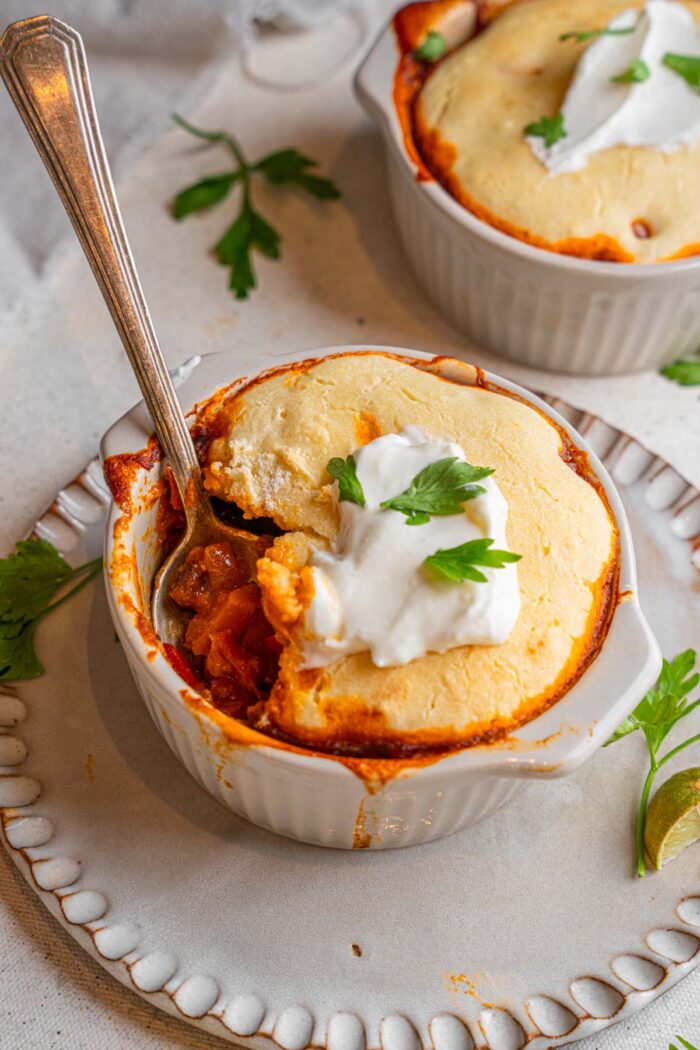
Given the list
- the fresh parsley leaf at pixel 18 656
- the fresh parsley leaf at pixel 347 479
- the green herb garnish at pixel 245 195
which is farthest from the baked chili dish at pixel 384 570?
the green herb garnish at pixel 245 195

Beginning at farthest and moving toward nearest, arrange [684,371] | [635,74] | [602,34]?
[684,371] < [602,34] < [635,74]

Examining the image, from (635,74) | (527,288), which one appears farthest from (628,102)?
(527,288)

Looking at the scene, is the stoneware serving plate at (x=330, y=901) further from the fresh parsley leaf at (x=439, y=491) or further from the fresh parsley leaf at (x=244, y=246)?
the fresh parsley leaf at (x=244, y=246)

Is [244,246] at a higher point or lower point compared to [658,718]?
higher

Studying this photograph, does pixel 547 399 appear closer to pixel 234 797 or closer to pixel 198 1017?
pixel 234 797

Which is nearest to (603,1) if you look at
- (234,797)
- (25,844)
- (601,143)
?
(601,143)

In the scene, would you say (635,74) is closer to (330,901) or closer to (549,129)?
(549,129)

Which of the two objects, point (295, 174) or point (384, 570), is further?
point (295, 174)
